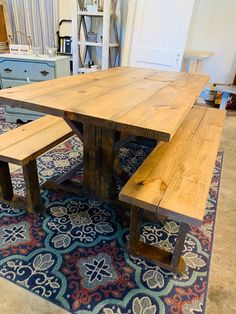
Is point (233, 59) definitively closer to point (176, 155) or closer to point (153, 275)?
point (176, 155)

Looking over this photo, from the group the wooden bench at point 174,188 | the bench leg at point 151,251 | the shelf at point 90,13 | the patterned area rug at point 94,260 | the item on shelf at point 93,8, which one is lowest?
the patterned area rug at point 94,260

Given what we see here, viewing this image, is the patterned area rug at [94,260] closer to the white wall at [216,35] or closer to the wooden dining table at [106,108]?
the wooden dining table at [106,108]

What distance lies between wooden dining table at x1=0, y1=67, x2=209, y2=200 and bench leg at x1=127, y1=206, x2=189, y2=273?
0.42m

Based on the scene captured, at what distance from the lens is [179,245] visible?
44.3 inches

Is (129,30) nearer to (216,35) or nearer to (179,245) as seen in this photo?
(216,35)

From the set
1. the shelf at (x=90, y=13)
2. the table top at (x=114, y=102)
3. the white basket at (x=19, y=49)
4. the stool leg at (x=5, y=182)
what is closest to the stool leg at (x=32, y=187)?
the stool leg at (x=5, y=182)

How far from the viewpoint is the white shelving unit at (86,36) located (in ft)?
9.97

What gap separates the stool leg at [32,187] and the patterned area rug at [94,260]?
62mm

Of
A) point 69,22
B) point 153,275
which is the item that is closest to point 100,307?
point 153,275

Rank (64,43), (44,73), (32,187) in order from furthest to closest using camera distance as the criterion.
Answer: (64,43), (44,73), (32,187)

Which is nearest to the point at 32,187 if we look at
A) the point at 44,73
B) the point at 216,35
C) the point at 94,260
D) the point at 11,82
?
the point at 94,260

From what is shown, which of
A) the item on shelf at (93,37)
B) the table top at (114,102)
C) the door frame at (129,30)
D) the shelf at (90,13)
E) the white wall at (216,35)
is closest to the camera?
the table top at (114,102)

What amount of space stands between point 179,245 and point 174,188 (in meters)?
0.29

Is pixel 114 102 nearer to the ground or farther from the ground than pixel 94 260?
farther from the ground
